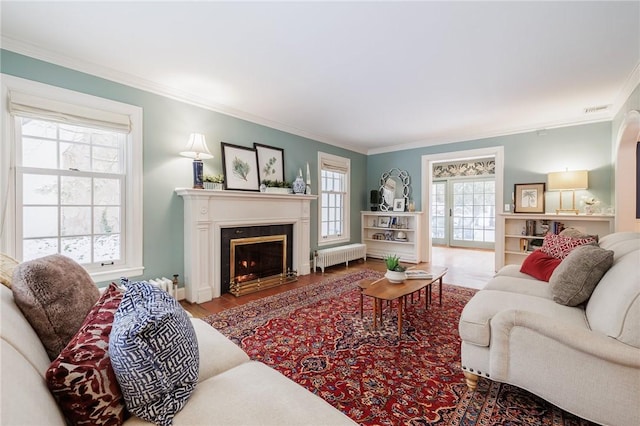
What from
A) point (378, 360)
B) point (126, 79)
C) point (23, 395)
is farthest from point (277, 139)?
point (23, 395)

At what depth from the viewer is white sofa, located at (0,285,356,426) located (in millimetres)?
648

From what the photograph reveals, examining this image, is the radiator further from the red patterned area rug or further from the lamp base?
the lamp base

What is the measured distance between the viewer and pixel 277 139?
15.2ft

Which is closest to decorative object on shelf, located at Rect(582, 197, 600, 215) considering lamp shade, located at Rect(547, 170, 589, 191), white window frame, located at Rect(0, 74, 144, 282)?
lamp shade, located at Rect(547, 170, 589, 191)

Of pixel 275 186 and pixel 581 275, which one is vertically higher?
pixel 275 186

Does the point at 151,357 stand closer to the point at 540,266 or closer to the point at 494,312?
the point at 494,312

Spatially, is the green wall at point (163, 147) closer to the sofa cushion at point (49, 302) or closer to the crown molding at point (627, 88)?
the sofa cushion at point (49, 302)

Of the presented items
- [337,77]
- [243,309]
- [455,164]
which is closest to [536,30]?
[337,77]

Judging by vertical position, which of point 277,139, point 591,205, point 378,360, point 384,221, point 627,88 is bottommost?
point 378,360

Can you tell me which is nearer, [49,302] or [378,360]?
[49,302]

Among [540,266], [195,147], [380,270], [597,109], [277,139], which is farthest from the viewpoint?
[380,270]

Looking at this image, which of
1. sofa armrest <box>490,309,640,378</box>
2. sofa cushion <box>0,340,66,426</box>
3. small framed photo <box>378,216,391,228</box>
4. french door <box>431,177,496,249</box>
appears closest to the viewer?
sofa cushion <box>0,340,66,426</box>

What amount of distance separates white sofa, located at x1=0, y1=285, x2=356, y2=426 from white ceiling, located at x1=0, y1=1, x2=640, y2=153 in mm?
2104

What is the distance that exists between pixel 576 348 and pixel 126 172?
13.0 ft
